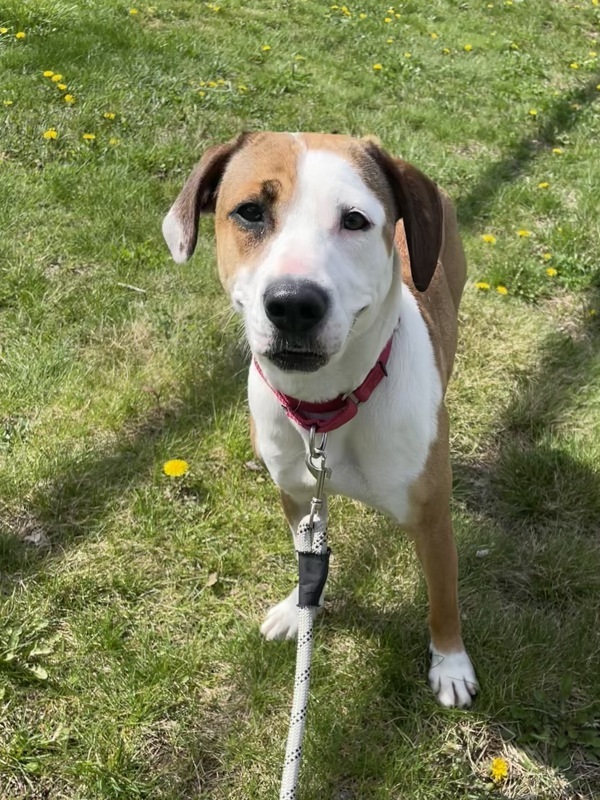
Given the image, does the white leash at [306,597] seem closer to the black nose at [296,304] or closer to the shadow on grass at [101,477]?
the black nose at [296,304]

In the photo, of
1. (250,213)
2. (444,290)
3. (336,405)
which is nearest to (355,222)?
(250,213)

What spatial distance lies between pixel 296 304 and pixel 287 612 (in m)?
1.42

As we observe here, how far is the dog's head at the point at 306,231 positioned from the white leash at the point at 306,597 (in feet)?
1.38

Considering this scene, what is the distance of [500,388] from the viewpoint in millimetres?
3637

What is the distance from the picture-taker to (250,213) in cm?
191

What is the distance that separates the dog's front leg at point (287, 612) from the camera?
2559 mm

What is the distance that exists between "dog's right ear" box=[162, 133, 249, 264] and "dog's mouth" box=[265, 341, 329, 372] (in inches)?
23.4

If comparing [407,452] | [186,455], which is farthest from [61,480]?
[407,452]

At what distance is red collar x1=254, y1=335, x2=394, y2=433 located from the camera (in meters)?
2.04

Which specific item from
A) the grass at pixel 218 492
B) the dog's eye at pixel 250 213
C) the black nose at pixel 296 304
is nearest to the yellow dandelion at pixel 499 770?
the grass at pixel 218 492

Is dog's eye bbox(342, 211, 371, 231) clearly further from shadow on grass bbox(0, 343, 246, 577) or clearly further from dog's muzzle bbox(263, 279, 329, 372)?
shadow on grass bbox(0, 343, 246, 577)

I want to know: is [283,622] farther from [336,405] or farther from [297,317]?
[297,317]

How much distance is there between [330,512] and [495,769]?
3.80 ft

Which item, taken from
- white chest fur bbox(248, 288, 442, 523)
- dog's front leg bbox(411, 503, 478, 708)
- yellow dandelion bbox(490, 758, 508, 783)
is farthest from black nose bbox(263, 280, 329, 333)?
yellow dandelion bbox(490, 758, 508, 783)
